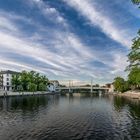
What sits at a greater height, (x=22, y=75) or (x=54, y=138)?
(x=22, y=75)

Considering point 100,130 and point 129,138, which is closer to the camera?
point 129,138

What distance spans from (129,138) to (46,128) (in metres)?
14.0

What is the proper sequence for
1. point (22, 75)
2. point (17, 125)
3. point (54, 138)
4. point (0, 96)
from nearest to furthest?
Answer: point (54, 138) < point (17, 125) < point (0, 96) < point (22, 75)

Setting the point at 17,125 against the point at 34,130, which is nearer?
the point at 34,130

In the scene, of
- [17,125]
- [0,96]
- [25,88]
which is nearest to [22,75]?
[25,88]

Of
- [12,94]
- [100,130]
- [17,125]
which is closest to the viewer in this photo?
[100,130]

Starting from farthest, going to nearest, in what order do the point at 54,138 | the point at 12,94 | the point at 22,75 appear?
1. the point at 22,75
2. the point at 12,94
3. the point at 54,138

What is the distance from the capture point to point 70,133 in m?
37.7

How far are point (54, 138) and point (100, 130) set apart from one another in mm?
9392

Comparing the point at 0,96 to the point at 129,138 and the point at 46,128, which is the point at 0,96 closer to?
the point at 46,128

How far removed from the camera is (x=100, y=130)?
134 feet

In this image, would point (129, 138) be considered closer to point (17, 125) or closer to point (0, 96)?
point (17, 125)

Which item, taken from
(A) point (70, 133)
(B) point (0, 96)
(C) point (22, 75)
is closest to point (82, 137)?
(A) point (70, 133)

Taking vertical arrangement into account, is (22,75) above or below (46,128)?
above
